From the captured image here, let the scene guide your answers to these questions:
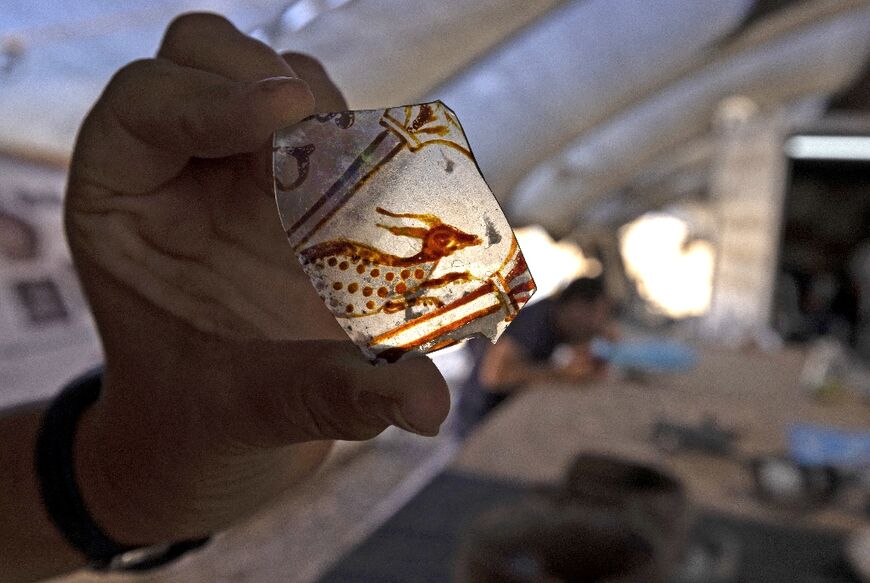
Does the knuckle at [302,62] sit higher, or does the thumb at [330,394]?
the knuckle at [302,62]

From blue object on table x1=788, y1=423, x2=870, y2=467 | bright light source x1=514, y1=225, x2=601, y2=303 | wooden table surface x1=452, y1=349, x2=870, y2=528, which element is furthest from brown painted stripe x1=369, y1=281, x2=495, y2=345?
bright light source x1=514, y1=225, x2=601, y2=303

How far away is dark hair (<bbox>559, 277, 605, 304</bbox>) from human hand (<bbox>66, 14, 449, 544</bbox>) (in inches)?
61.3

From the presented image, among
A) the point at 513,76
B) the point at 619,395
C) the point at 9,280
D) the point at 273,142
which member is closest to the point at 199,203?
the point at 273,142

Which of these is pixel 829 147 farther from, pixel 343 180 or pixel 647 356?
pixel 343 180

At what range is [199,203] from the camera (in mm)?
263

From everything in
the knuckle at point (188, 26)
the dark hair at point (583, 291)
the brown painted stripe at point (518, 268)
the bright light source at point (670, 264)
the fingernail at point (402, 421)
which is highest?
the knuckle at point (188, 26)

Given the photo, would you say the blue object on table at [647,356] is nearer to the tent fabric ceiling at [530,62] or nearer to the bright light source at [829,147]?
the tent fabric ceiling at [530,62]

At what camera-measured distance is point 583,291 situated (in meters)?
1.77

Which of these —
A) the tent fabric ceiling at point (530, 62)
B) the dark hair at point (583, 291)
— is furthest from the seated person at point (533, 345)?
the tent fabric ceiling at point (530, 62)

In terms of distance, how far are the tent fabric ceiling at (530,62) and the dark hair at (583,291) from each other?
0.73 m

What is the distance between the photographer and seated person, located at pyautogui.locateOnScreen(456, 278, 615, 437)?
1.62m

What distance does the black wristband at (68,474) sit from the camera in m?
0.29

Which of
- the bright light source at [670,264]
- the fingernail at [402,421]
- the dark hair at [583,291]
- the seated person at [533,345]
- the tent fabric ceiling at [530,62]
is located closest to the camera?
the fingernail at [402,421]

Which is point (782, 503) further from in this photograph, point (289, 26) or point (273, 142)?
point (289, 26)
